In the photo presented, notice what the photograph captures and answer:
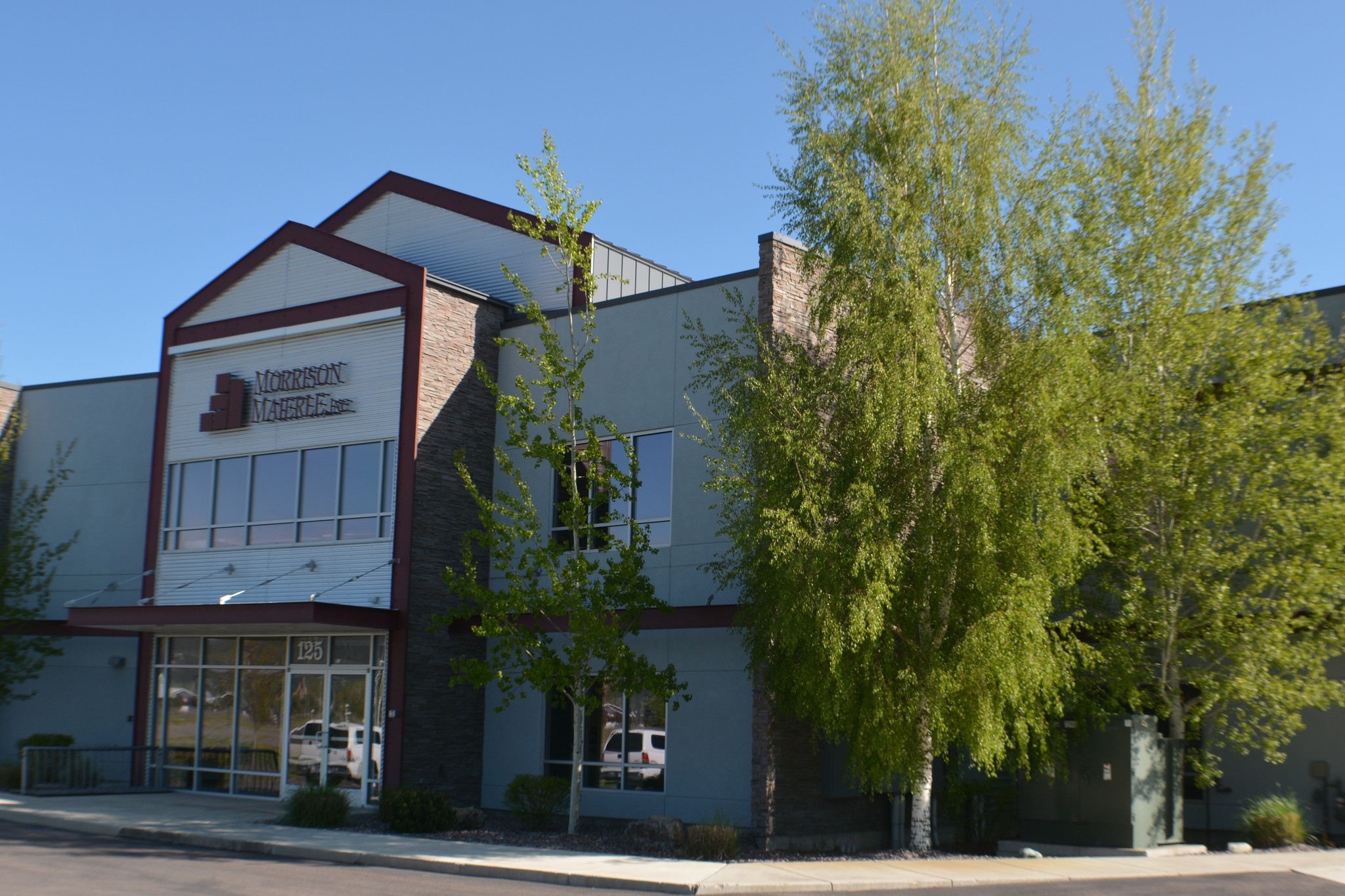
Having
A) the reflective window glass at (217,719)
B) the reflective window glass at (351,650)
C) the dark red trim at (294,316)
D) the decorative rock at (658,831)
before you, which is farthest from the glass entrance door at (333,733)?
the dark red trim at (294,316)

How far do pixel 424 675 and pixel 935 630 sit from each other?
940cm

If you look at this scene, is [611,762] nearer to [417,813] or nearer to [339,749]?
[417,813]

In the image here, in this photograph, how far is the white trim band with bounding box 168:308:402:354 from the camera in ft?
73.5

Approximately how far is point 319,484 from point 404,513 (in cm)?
254

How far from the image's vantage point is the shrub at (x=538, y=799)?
19.6 meters

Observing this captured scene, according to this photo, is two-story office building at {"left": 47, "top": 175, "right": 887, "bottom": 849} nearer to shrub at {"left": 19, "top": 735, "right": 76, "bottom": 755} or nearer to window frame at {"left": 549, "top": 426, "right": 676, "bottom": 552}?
window frame at {"left": 549, "top": 426, "right": 676, "bottom": 552}

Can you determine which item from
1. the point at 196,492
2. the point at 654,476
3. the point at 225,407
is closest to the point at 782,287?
the point at 654,476

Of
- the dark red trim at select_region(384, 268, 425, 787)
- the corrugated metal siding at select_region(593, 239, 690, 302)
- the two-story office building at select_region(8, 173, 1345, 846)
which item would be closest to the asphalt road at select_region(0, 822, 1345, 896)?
the two-story office building at select_region(8, 173, 1345, 846)

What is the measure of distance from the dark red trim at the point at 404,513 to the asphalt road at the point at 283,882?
484 cm

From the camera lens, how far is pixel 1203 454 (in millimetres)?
17125

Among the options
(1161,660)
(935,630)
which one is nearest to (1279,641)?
(1161,660)

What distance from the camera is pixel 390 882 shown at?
1357 centimetres

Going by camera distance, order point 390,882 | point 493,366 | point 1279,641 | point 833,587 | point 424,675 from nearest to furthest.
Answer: point 390,882
point 833,587
point 1279,641
point 424,675
point 493,366

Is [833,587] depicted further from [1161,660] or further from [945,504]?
[1161,660]
